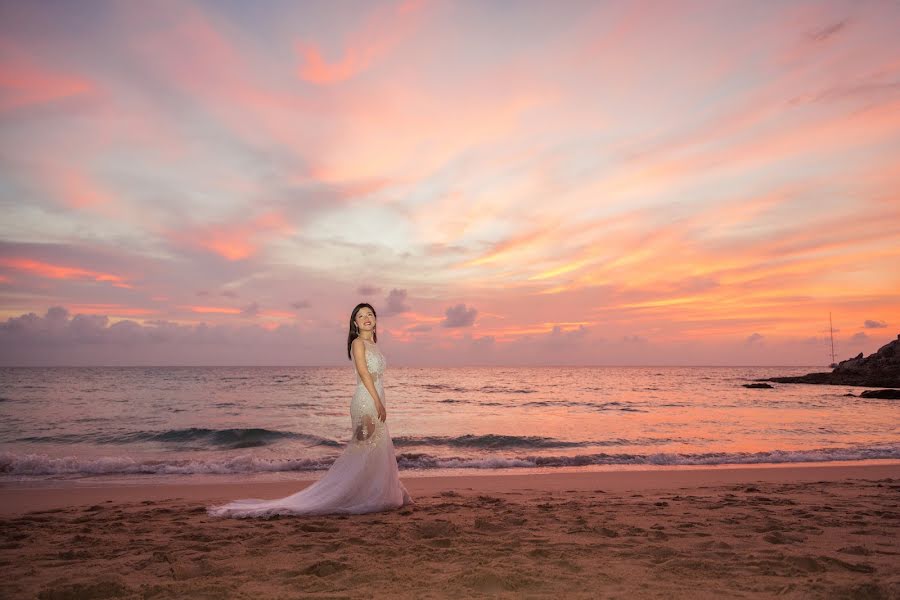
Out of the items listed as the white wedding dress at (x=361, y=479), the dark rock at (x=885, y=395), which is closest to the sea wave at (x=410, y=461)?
the white wedding dress at (x=361, y=479)

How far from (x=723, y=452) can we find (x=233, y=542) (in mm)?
15735

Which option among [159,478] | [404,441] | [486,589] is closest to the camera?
[486,589]

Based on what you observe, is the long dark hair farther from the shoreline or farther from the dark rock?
the dark rock

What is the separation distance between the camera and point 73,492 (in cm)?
1003

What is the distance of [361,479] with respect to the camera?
24.6ft

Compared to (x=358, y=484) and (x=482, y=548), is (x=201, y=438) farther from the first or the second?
(x=482, y=548)

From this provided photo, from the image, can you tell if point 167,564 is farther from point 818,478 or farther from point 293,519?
point 818,478

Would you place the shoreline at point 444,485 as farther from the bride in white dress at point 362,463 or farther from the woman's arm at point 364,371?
the woman's arm at point 364,371

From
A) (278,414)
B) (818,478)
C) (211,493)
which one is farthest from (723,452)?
(278,414)

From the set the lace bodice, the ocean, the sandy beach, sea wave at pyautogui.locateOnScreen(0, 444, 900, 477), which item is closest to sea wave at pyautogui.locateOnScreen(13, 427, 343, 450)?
the ocean

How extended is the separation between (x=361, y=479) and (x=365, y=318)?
2.35 m

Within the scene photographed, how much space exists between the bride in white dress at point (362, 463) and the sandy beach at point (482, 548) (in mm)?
305

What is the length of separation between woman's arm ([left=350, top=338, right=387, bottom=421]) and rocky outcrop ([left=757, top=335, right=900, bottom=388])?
6945cm

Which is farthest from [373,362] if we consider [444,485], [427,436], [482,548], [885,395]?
[885,395]
